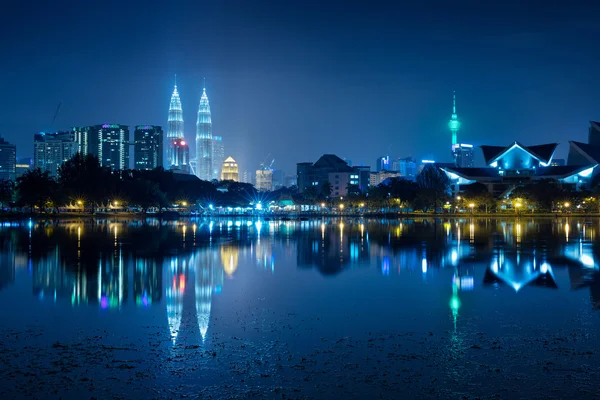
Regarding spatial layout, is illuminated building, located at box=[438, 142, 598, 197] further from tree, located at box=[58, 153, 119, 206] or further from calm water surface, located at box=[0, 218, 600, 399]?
calm water surface, located at box=[0, 218, 600, 399]

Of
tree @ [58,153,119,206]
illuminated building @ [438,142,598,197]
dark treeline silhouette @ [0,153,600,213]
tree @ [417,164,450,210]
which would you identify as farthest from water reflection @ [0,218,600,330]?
illuminated building @ [438,142,598,197]

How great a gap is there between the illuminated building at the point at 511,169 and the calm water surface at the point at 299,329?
100073 millimetres

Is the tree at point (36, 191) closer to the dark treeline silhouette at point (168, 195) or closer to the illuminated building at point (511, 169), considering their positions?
the dark treeline silhouette at point (168, 195)

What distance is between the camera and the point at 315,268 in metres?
20.3

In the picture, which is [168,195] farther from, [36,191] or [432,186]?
[432,186]

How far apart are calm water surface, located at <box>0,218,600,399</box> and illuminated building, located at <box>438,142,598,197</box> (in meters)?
100

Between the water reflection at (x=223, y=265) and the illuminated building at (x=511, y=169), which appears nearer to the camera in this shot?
the water reflection at (x=223, y=265)

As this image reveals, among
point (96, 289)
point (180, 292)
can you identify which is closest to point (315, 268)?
point (180, 292)

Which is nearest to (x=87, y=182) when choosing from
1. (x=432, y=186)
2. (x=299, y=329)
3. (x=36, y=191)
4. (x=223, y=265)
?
(x=36, y=191)

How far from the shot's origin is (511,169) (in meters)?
118

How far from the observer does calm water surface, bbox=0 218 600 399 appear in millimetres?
7762

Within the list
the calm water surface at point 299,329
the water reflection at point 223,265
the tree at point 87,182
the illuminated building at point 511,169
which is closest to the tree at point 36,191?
the tree at point 87,182

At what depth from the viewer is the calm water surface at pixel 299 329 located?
25.5 feet

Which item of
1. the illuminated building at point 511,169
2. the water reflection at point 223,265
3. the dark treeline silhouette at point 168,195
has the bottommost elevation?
the water reflection at point 223,265
